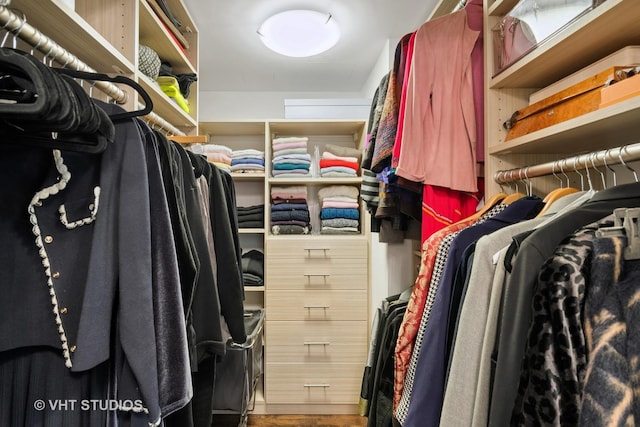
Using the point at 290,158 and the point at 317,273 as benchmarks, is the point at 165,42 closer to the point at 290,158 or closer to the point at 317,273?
the point at 290,158

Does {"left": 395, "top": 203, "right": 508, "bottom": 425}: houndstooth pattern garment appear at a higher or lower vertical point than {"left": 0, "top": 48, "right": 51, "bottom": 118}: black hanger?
lower

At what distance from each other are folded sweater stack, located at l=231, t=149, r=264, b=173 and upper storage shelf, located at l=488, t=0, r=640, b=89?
5.20 ft

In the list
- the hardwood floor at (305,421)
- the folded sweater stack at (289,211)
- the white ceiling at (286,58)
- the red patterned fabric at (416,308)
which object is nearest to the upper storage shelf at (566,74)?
the red patterned fabric at (416,308)

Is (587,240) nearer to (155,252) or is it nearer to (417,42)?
(155,252)

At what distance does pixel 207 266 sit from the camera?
99 centimetres

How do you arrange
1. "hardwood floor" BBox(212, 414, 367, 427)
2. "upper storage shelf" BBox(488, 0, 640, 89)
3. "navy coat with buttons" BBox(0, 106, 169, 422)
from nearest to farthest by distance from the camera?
"navy coat with buttons" BBox(0, 106, 169, 422) → "upper storage shelf" BBox(488, 0, 640, 89) → "hardwood floor" BBox(212, 414, 367, 427)

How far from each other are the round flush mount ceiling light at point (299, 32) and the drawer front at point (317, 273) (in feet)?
3.93

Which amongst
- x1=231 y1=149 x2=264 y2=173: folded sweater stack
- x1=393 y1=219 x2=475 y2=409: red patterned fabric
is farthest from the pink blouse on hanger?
x1=231 y1=149 x2=264 y2=173: folded sweater stack

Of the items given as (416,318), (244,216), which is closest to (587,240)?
(416,318)

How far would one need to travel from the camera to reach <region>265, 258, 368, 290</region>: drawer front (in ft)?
7.46

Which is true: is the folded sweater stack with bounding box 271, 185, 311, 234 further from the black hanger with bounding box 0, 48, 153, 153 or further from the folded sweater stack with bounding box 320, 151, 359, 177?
the black hanger with bounding box 0, 48, 153, 153

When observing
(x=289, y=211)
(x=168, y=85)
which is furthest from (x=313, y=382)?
(x=168, y=85)

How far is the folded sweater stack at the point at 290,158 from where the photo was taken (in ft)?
7.81

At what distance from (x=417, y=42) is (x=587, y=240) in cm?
83
